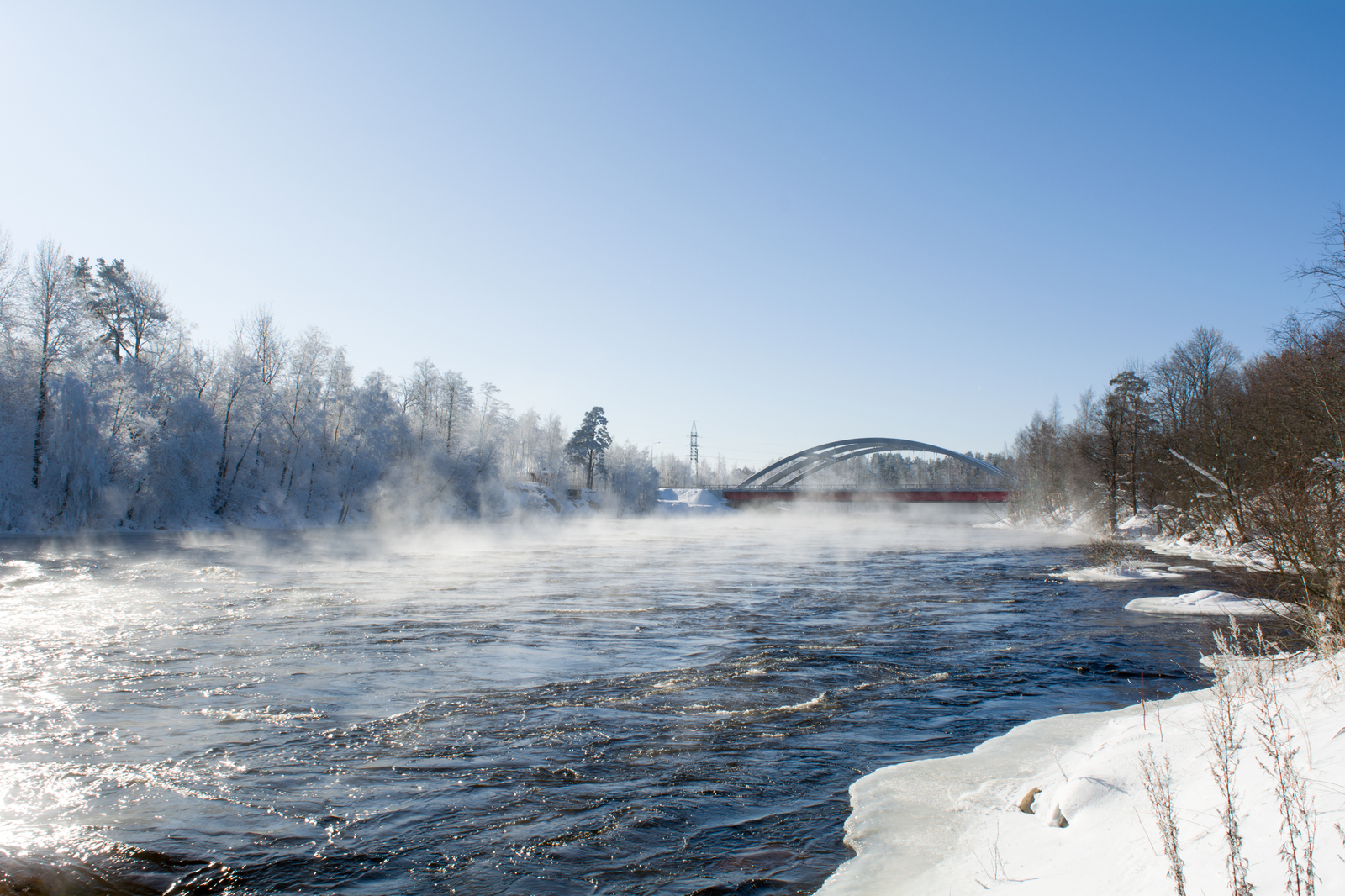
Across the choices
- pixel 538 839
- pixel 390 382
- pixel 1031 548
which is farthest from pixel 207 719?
pixel 390 382

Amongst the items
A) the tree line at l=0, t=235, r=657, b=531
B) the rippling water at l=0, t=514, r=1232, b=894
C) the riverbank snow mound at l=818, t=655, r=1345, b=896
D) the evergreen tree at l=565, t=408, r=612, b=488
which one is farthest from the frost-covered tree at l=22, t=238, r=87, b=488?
the evergreen tree at l=565, t=408, r=612, b=488

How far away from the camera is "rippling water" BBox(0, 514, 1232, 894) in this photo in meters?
6.25

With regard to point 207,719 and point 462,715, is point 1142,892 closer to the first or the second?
point 462,715

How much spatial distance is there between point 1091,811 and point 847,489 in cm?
9840

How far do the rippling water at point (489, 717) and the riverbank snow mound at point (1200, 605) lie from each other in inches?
46.1

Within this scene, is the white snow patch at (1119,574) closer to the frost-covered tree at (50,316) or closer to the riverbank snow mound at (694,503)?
the frost-covered tree at (50,316)

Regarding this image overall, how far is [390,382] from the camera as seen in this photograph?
66250 mm

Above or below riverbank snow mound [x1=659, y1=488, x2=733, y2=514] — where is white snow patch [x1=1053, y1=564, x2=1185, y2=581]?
below

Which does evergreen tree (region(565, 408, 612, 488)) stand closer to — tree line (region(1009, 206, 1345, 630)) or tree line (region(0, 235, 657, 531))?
tree line (region(0, 235, 657, 531))

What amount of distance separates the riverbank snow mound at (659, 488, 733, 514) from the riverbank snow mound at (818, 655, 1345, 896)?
9585 cm

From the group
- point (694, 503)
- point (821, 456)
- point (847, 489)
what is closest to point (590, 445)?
point (694, 503)

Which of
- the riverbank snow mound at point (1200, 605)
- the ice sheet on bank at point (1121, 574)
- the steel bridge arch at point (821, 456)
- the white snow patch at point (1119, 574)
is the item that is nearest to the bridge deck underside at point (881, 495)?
the steel bridge arch at point (821, 456)

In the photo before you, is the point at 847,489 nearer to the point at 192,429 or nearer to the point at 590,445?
the point at 590,445

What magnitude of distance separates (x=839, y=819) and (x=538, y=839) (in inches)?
109
